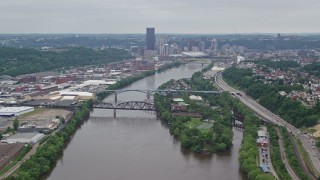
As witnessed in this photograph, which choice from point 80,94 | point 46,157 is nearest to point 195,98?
point 80,94

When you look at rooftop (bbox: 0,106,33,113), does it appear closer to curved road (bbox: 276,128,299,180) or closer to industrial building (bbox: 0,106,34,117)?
industrial building (bbox: 0,106,34,117)

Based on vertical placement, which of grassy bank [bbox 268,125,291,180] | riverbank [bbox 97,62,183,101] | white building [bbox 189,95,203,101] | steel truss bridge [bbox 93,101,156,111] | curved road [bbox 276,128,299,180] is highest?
grassy bank [bbox 268,125,291,180]

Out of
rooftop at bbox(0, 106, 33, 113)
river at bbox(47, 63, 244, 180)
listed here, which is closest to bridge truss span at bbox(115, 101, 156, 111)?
river at bbox(47, 63, 244, 180)

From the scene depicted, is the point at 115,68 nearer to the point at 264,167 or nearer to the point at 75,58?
the point at 75,58

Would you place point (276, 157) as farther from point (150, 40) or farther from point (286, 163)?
point (150, 40)

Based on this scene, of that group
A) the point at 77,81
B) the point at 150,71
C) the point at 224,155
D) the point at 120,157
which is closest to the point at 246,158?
the point at 224,155

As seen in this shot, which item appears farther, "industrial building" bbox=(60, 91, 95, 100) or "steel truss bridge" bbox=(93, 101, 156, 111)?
"industrial building" bbox=(60, 91, 95, 100)

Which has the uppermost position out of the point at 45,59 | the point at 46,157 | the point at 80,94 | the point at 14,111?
the point at 45,59
